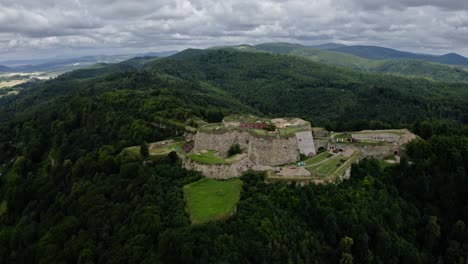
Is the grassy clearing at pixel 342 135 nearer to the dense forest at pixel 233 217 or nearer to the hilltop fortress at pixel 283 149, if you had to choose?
the hilltop fortress at pixel 283 149

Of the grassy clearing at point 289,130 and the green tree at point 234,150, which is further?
the green tree at point 234,150

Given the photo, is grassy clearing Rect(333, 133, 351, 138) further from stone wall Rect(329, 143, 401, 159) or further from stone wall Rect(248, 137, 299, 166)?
stone wall Rect(248, 137, 299, 166)

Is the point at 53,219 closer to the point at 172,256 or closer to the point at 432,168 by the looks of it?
the point at 172,256

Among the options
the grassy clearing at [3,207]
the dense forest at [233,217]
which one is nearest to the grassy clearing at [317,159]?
the dense forest at [233,217]

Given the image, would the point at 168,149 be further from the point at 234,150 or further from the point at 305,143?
the point at 305,143

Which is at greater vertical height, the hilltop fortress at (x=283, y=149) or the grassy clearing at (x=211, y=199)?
the hilltop fortress at (x=283, y=149)

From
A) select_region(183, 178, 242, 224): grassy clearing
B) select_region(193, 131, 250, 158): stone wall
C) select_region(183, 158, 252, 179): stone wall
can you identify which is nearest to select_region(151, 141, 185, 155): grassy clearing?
select_region(193, 131, 250, 158): stone wall
